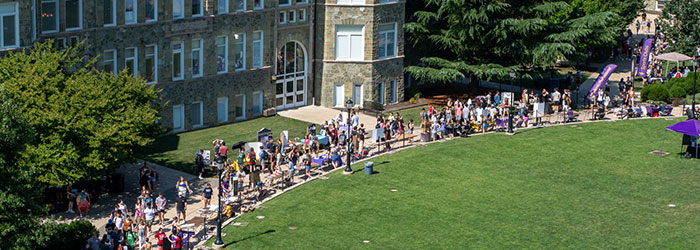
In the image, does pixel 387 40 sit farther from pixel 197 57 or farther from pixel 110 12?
pixel 110 12

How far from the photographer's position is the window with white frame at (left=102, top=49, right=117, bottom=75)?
55.2 meters

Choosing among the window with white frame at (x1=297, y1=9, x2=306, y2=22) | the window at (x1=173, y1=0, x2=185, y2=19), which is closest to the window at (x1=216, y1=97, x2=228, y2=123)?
the window at (x1=173, y1=0, x2=185, y2=19)

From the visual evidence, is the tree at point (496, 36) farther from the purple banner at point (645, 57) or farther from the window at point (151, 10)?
the window at point (151, 10)

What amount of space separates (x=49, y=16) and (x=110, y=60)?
4423 millimetres

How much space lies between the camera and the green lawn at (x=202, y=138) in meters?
53.3

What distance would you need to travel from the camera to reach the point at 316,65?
66.6 metres

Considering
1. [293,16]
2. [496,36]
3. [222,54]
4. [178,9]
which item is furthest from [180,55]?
[496,36]

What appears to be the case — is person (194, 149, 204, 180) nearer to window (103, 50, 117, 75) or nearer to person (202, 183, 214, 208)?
person (202, 183, 214, 208)

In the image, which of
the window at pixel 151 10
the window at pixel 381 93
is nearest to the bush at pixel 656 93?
the window at pixel 381 93

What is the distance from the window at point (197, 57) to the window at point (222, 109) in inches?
91.3

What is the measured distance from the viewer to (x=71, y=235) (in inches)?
1565

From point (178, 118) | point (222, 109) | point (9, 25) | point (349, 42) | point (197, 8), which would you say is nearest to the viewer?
point (9, 25)

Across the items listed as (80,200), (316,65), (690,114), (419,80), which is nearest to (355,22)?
(316,65)

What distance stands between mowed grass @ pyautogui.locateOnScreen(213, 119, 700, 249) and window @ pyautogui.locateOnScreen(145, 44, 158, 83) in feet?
42.3
